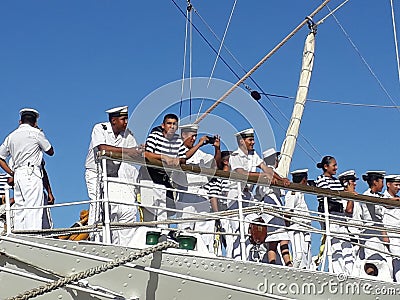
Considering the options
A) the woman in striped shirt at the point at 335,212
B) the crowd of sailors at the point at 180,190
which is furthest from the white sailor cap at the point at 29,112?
the woman in striped shirt at the point at 335,212

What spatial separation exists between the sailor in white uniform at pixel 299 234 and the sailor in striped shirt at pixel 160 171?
1.74 metres

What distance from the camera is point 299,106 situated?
552 inches

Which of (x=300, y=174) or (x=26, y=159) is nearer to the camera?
(x=26, y=159)

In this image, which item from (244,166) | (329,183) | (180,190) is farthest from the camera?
(329,183)

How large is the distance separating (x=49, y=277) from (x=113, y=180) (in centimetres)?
116

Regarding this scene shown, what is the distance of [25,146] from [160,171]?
188cm

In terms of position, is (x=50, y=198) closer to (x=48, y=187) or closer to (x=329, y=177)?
(x=48, y=187)

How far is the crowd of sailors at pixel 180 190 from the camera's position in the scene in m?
8.77

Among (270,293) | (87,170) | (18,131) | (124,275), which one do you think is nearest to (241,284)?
(270,293)

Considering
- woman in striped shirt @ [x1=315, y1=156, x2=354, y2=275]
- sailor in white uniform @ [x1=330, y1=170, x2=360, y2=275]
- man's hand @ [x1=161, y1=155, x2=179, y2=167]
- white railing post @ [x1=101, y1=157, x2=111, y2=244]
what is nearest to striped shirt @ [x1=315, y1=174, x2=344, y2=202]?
woman in striped shirt @ [x1=315, y1=156, x2=354, y2=275]

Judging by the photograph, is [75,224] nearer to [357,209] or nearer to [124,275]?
[124,275]

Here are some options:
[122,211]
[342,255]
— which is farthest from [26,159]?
[342,255]

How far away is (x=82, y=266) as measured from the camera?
7.60 meters

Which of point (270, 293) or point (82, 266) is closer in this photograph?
point (82, 266)
